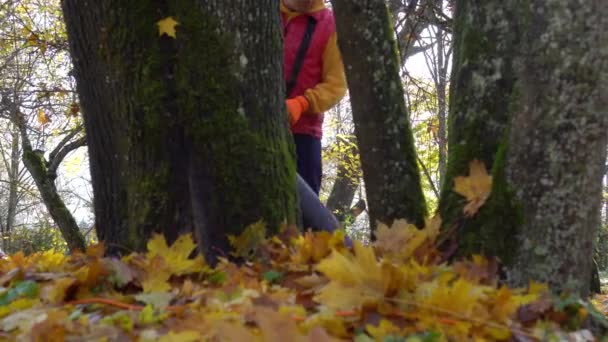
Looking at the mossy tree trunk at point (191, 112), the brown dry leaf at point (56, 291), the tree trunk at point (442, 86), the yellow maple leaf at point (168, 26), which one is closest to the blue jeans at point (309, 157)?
the mossy tree trunk at point (191, 112)

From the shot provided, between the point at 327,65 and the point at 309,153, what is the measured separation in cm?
49

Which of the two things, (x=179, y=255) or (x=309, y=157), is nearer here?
(x=179, y=255)

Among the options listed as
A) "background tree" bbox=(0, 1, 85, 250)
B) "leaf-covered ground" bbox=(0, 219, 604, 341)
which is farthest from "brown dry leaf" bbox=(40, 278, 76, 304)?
"background tree" bbox=(0, 1, 85, 250)

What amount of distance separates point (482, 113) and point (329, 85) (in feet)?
3.88

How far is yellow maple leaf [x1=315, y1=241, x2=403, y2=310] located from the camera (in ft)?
3.70

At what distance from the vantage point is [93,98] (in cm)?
246

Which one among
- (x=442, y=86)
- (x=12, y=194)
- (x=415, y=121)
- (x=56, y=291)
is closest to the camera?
(x=56, y=291)

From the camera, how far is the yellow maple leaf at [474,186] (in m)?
2.01

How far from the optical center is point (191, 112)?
90.1 inches

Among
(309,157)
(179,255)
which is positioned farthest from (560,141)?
(309,157)

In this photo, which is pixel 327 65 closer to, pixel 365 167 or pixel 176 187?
pixel 365 167

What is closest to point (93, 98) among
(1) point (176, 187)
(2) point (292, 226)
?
(1) point (176, 187)

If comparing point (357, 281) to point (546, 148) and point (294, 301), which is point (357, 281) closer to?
point (294, 301)

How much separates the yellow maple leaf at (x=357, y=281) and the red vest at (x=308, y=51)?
215cm
